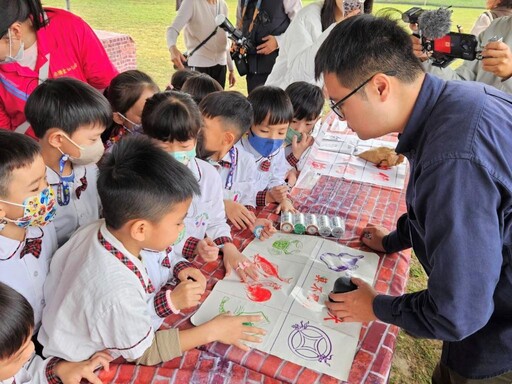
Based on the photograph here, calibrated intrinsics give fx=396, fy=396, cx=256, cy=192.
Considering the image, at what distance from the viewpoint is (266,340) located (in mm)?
1110

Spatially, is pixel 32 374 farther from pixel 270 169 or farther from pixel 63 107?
pixel 270 169

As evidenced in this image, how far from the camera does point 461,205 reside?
83cm

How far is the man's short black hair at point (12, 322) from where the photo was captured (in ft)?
2.95

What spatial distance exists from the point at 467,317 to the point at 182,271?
0.85 m

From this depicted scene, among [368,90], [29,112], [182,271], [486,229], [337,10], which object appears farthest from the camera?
[337,10]

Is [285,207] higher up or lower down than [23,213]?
lower down

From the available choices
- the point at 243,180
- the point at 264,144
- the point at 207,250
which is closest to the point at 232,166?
the point at 243,180

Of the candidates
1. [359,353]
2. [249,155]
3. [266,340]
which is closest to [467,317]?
[359,353]

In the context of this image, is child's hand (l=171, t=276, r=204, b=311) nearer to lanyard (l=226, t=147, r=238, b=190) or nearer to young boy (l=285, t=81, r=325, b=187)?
lanyard (l=226, t=147, r=238, b=190)

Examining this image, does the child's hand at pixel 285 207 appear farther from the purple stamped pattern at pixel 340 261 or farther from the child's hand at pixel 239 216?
the purple stamped pattern at pixel 340 261

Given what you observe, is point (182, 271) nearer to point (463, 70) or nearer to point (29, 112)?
point (29, 112)

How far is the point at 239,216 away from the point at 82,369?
2.80 ft

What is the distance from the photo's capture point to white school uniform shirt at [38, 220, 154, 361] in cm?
100

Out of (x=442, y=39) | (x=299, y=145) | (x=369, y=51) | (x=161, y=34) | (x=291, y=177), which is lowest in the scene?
(x=161, y=34)
